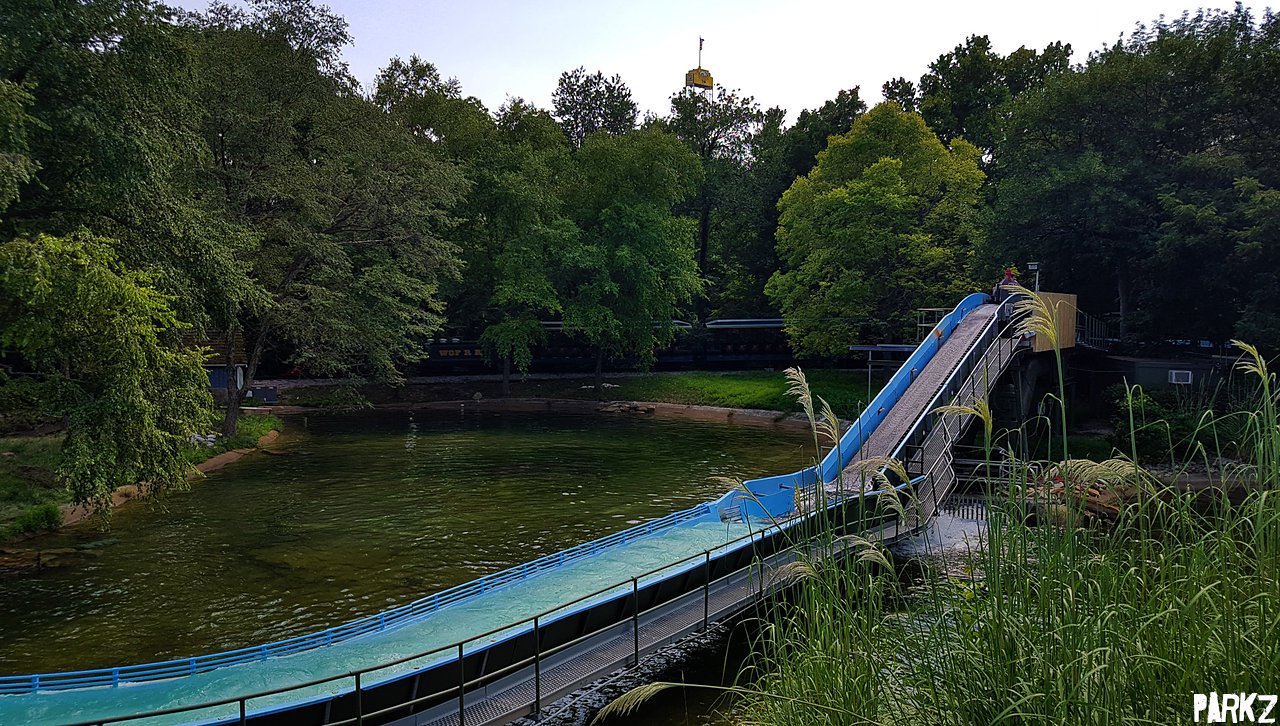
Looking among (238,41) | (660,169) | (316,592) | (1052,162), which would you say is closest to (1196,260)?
(1052,162)

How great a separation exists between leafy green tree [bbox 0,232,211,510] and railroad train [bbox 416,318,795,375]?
31.7 meters

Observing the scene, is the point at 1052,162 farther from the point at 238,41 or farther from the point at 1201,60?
the point at 238,41

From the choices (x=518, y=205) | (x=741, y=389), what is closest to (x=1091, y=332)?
(x=741, y=389)

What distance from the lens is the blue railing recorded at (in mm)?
8500

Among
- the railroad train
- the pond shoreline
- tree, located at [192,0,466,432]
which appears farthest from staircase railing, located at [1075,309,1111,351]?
the pond shoreline

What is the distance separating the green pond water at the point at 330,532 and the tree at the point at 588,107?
3480 centimetres

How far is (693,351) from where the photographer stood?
48062 mm

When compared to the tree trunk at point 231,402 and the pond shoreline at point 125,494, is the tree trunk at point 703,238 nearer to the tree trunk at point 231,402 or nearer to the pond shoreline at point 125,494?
the pond shoreline at point 125,494

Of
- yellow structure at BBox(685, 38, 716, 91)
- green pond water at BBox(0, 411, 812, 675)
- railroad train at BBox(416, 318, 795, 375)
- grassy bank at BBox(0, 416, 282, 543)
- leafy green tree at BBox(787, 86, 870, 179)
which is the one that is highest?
yellow structure at BBox(685, 38, 716, 91)

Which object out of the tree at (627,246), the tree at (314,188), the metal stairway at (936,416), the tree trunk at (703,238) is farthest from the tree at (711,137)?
the metal stairway at (936,416)

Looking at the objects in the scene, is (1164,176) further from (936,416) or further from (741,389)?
(741,389)

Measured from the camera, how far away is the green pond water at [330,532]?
12.2 metres

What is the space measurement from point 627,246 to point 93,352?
1157 inches

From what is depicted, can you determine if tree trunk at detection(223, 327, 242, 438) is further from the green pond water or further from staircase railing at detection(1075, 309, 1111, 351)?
staircase railing at detection(1075, 309, 1111, 351)
